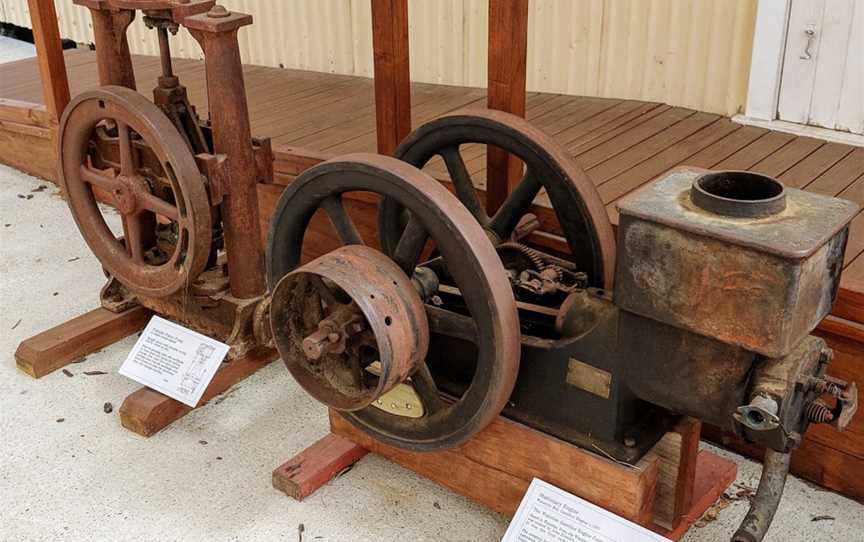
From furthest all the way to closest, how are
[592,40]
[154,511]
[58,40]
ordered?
[592,40] < [58,40] < [154,511]

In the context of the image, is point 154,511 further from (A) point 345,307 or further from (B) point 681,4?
(B) point 681,4

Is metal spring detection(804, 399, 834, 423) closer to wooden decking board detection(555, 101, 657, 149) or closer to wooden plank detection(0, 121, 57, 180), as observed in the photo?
wooden decking board detection(555, 101, 657, 149)

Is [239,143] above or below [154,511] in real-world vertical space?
above

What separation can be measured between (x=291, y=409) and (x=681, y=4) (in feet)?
6.33

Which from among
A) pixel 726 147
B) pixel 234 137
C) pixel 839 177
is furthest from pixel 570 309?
pixel 726 147

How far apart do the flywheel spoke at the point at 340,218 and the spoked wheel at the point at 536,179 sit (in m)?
0.12

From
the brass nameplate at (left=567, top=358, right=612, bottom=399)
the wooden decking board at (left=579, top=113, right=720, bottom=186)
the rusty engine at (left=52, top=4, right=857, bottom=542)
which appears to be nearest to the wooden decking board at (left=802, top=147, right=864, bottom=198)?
the wooden decking board at (left=579, top=113, right=720, bottom=186)

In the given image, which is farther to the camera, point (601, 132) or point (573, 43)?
point (573, 43)

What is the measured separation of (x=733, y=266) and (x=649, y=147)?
64.5 inches

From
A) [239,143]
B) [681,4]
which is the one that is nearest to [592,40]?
[681,4]

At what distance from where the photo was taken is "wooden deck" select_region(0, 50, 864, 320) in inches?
111

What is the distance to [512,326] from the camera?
69.1 inches

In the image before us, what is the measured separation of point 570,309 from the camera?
185 centimetres

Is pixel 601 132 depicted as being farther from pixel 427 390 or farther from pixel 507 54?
pixel 427 390
